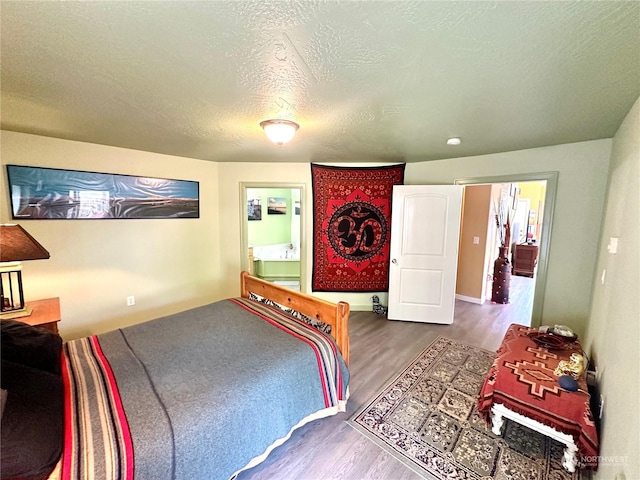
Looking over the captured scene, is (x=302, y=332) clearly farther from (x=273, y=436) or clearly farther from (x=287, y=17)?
(x=287, y=17)

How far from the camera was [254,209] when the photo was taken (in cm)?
627

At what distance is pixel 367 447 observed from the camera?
1713 mm

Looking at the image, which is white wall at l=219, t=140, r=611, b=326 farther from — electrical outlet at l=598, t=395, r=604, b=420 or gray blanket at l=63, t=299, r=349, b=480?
gray blanket at l=63, t=299, r=349, b=480

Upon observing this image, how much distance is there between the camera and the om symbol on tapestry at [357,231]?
3.81 m

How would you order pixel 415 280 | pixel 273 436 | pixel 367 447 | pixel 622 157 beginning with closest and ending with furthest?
pixel 273 436 < pixel 367 447 < pixel 622 157 < pixel 415 280

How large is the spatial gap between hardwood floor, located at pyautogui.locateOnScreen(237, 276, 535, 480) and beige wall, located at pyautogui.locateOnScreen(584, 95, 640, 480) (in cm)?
99

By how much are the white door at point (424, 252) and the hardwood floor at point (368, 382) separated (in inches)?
8.9

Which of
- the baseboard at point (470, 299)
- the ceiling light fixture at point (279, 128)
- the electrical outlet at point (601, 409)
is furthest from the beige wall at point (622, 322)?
the baseboard at point (470, 299)

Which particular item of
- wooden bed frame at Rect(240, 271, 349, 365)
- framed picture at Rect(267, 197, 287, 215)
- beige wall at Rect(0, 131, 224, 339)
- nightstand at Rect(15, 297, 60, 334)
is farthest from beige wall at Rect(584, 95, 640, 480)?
framed picture at Rect(267, 197, 287, 215)

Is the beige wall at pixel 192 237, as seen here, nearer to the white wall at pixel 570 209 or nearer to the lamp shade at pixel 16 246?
the white wall at pixel 570 209

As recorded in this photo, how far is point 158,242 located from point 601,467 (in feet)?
13.8

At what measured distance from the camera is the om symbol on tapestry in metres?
3.81

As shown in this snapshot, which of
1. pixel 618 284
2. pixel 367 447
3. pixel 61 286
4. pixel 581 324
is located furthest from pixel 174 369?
pixel 581 324

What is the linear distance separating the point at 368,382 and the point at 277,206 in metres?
4.92
